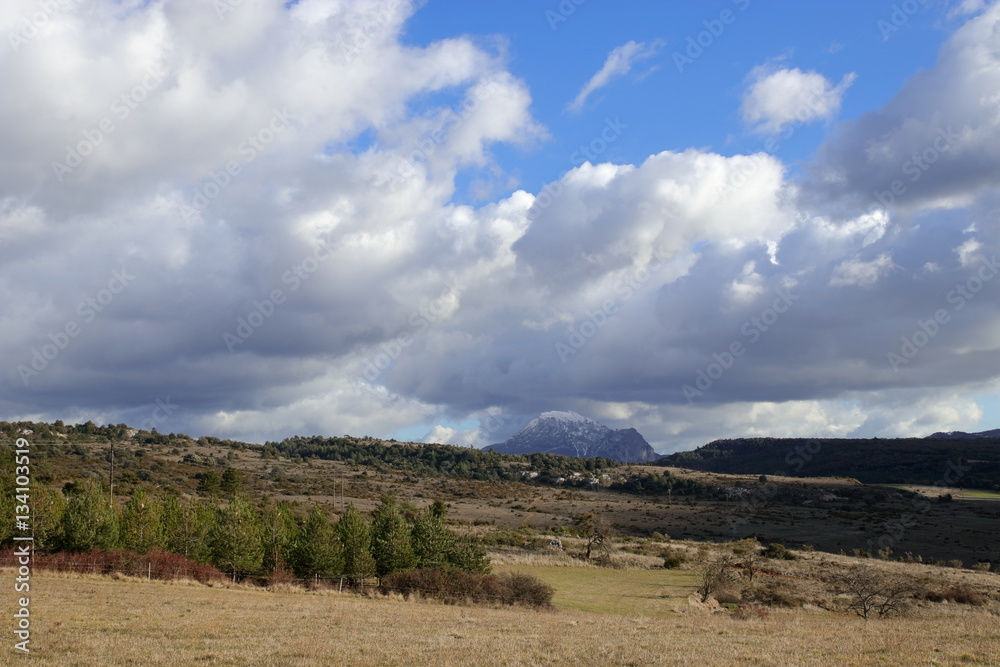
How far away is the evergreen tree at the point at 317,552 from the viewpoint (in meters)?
51.3

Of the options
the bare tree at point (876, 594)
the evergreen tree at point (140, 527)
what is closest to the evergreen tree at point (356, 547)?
the evergreen tree at point (140, 527)

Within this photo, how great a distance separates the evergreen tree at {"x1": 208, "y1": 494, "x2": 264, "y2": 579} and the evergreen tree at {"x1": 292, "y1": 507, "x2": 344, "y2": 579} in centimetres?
295

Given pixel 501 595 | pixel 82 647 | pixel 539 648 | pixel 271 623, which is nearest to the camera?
pixel 82 647

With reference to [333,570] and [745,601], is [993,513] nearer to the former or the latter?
[745,601]

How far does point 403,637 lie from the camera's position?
24797mm

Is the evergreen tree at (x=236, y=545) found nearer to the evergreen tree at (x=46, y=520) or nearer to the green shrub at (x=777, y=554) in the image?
the evergreen tree at (x=46, y=520)

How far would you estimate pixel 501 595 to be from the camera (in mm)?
46344

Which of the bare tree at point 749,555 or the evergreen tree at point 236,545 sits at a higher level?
the evergreen tree at point 236,545

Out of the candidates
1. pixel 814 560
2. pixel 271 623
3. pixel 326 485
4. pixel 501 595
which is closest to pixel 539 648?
pixel 271 623

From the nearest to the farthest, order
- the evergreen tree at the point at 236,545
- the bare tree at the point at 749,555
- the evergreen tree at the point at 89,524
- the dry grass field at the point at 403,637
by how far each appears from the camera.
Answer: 1. the dry grass field at the point at 403,637
2. the evergreen tree at the point at 89,524
3. the evergreen tree at the point at 236,545
4. the bare tree at the point at 749,555

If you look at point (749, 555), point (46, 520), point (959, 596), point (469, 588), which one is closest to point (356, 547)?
point (469, 588)

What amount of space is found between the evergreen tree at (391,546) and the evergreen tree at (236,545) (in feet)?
30.0

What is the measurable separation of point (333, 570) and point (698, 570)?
39451 mm

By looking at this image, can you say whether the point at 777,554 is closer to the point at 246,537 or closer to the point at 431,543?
the point at 431,543
